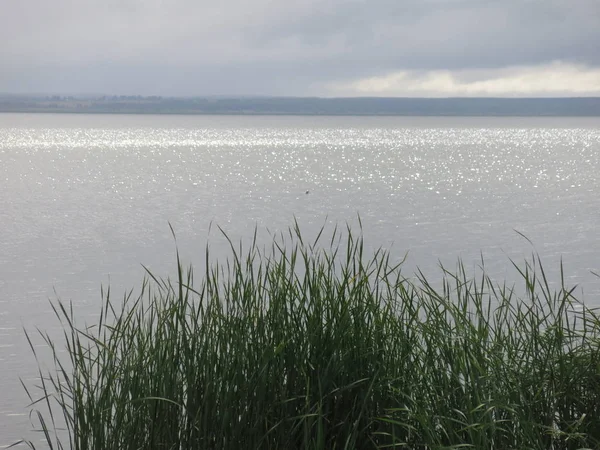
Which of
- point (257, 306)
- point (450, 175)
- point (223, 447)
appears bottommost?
point (450, 175)

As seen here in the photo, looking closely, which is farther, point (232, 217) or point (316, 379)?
point (232, 217)

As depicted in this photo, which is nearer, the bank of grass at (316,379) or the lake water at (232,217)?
the bank of grass at (316,379)

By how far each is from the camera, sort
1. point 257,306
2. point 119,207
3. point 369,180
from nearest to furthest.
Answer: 1. point 257,306
2. point 119,207
3. point 369,180

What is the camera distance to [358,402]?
11.3 ft

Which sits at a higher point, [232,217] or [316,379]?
[316,379]

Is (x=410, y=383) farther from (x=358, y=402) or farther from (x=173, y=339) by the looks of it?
(x=173, y=339)

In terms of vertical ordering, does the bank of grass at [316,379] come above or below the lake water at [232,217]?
above

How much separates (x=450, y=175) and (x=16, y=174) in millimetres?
23811

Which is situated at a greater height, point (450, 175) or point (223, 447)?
point (223, 447)

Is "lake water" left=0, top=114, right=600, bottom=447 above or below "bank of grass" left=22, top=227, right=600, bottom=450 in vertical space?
below

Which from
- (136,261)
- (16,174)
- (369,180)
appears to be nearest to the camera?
(136,261)

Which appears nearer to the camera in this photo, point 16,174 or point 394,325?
point 394,325

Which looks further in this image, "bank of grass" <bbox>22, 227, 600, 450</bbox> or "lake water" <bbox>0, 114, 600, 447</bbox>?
"lake water" <bbox>0, 114, 600, 447</bbox>

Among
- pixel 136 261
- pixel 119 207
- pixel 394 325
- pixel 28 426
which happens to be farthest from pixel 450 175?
pixel 394 325
